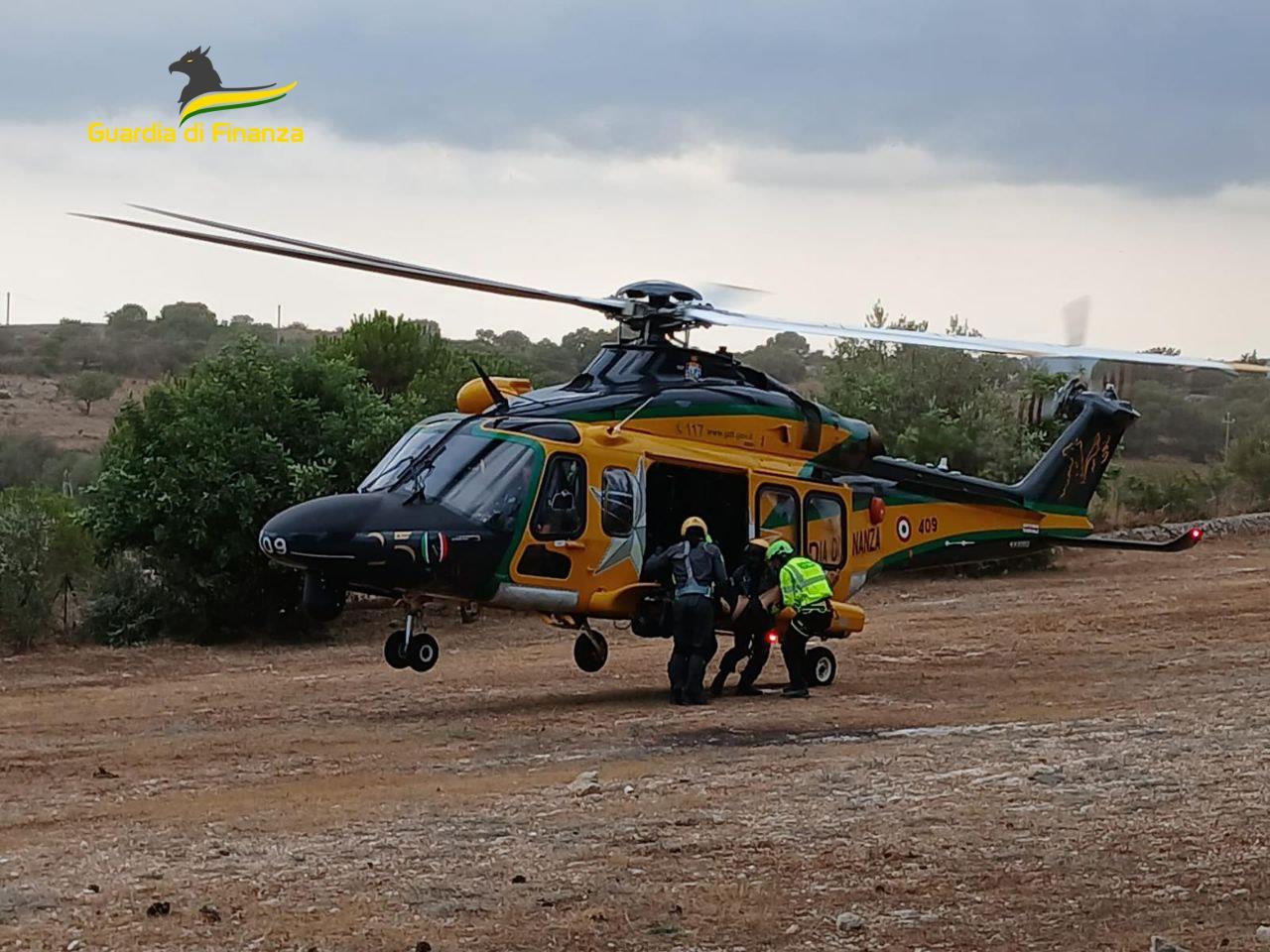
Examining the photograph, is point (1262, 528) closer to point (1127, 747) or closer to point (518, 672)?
point (518, 672)

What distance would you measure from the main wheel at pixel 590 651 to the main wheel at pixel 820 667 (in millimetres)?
1812

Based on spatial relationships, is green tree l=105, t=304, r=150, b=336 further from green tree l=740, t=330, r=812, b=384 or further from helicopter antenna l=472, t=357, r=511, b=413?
helicopter antenna l=472, t=357, r=511, b=413

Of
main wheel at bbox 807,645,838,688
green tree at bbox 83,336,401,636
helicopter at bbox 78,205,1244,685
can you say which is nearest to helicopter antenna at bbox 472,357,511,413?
helicopter at bbox 78,205,1244,685

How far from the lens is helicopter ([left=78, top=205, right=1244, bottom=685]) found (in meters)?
13.6

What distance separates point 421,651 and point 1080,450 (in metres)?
8.42

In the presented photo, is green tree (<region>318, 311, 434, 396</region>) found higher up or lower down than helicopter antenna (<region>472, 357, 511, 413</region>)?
higher up

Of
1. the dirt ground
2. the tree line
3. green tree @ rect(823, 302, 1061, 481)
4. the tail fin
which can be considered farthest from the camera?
green tree @ rect(823, 302, 1061, 481)

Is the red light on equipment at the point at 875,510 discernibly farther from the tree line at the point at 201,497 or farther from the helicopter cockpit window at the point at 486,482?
the tree line at the point at 201,497

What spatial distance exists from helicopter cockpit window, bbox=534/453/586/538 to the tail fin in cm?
593

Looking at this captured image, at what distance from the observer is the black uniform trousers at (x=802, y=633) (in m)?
15.0

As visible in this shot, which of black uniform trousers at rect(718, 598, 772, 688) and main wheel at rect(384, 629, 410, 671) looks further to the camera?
black uniform trousers at rect(718, 598, 772, 688)

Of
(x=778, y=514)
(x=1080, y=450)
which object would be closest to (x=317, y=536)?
(x=778, y=514)

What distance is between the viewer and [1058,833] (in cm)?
851

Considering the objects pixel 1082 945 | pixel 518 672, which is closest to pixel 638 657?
pixel 518 672
